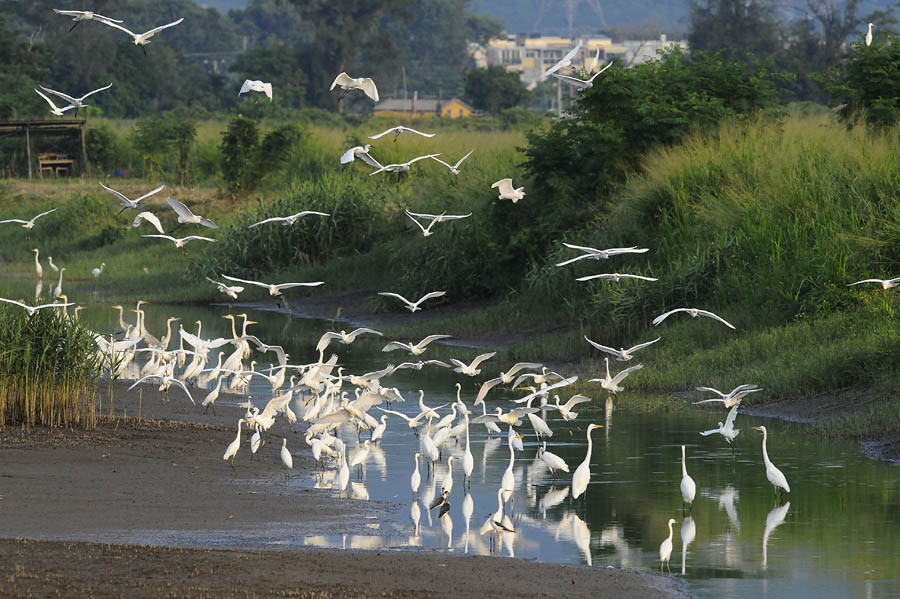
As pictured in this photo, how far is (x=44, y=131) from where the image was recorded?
47.4 meters

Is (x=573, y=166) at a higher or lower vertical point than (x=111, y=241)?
higher

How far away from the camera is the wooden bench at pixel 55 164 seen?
1898 inches

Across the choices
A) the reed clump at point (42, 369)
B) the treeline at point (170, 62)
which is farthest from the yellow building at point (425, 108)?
the reed clump at point (42, 369)

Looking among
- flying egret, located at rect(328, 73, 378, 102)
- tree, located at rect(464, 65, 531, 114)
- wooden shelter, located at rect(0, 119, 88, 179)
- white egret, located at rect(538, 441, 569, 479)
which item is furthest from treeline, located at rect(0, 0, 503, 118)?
white egret, located at rect(538, 441, 569, 479)

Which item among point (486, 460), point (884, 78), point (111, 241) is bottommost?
point (111, 241)

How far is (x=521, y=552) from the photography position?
30.5 feet

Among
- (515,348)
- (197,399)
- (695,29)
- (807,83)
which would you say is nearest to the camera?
(197,399)

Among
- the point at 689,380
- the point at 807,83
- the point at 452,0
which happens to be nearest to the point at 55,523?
the point at 689,380

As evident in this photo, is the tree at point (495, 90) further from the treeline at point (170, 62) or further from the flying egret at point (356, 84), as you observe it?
the flying egret at point (356, 84)

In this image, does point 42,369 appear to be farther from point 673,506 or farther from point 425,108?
point 425,108

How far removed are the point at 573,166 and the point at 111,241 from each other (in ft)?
58.0

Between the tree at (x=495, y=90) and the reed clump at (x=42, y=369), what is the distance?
62099 millimetres

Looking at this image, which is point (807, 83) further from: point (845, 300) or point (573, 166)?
point (845, 300)

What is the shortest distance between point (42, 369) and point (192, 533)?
3.63 metres
